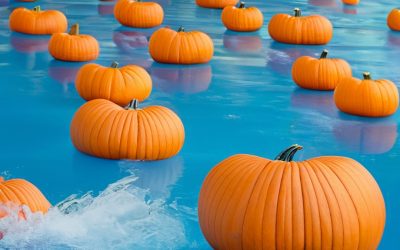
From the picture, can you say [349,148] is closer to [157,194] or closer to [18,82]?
[157,194]

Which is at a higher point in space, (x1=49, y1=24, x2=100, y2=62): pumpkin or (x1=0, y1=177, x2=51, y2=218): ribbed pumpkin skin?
(x1=0, y1=177, x2=51, y2=218): ribbed pumpkin skin

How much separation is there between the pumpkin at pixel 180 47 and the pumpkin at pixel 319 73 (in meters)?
1.52

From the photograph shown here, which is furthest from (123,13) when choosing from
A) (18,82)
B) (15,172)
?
(15,172)

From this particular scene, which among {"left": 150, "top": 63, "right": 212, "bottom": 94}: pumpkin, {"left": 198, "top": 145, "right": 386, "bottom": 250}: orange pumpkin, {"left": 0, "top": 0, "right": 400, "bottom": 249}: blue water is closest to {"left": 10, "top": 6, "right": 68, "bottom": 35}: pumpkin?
{"left": 0, "top": 0, "right": 400, "bottom": 249}: blue water

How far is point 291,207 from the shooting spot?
14.4 ft

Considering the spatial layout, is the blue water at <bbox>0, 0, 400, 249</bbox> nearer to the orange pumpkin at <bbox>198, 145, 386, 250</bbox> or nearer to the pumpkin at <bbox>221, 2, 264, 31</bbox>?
the pumpkin at <bbox>221, 2, 264, 31</bbox>

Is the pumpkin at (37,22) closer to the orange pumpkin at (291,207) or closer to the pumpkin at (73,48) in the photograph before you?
the pumpkin at (73,48)

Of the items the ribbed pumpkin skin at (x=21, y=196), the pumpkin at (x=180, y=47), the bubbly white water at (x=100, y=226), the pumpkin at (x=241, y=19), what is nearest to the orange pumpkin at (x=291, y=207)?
the bubbly white water at (x=100, y=226)

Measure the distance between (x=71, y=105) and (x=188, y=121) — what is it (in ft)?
4.32

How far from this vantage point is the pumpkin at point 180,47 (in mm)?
10625

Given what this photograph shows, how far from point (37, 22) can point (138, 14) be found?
201 cm

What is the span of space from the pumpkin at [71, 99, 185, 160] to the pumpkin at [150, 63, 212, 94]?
257 cm

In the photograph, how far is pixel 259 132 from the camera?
24.8 feet

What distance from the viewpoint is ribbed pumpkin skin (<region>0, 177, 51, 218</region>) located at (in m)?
4.76
